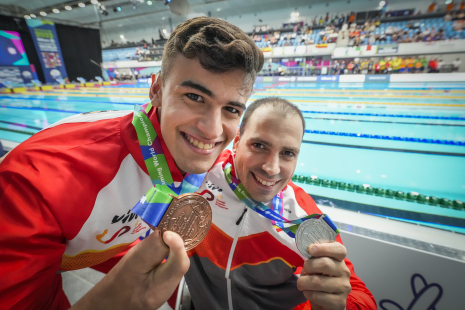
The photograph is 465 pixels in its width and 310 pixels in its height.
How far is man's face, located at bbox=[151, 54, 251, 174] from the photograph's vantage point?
3.31 ft

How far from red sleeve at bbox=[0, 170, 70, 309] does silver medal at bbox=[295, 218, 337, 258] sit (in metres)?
1.07

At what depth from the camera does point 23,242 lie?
2.52ft

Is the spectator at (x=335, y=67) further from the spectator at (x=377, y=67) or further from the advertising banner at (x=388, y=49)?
the advertising banner at (x=388, y=49)

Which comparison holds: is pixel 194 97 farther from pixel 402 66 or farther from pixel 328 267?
pixel 402 66

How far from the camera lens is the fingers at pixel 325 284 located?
0.90 m

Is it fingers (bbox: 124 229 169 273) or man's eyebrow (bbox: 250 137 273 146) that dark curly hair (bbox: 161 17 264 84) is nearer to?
man's eyebrow (bbox: 250 137 273 146)

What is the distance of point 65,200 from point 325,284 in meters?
1.18

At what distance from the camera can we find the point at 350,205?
2311 mm

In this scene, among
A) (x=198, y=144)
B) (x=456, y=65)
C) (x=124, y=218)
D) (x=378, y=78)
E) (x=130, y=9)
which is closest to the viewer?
(x=198, y=144)

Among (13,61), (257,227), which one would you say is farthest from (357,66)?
(13,61)

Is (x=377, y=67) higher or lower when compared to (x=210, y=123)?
higher

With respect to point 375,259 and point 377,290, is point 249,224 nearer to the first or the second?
point 375,259

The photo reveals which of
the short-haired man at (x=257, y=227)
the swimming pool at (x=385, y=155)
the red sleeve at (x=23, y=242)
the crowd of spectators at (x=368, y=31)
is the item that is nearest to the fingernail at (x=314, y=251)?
the short-haired man at (x=257, y=227)

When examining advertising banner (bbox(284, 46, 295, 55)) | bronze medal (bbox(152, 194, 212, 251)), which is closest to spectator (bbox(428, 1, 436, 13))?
advertising banner (bbox(284, 46, 295, 55))
